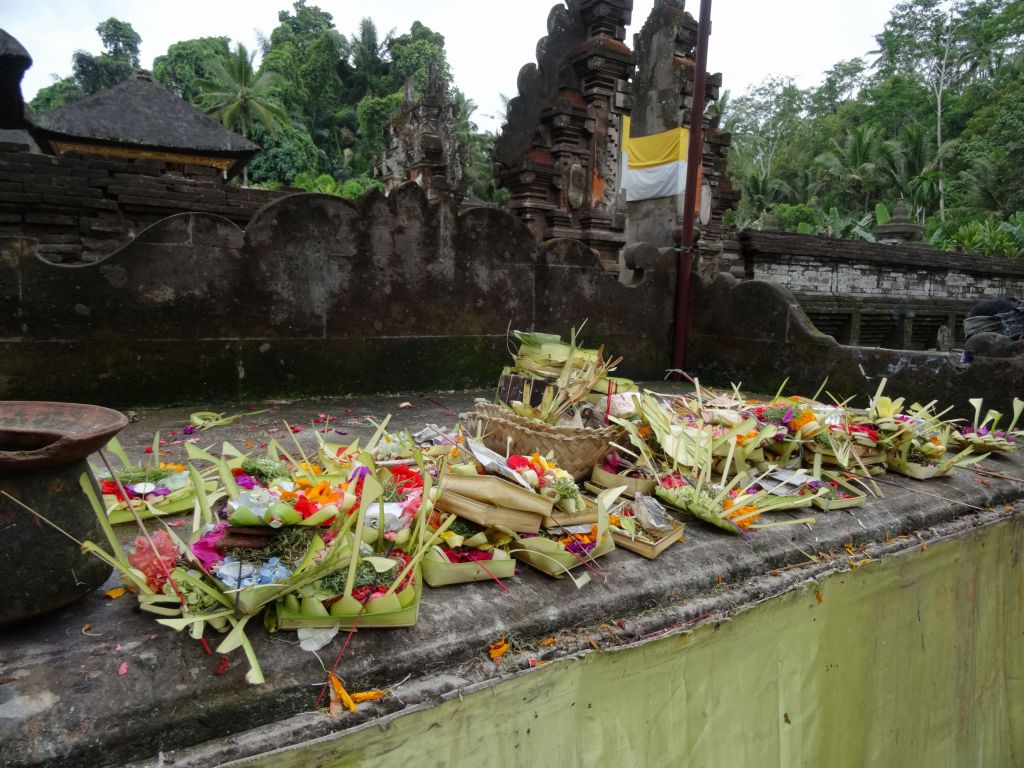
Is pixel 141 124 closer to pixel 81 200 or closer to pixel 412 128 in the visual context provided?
pixel 412 128

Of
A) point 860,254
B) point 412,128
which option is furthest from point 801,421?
point 860,254

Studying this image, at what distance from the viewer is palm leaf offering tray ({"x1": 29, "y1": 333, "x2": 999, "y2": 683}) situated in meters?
1.48

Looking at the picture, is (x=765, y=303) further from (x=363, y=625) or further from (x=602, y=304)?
(x=363, y=625)

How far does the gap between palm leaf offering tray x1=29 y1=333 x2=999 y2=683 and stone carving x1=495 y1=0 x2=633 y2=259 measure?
436 cm

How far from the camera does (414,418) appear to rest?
12.5 ft

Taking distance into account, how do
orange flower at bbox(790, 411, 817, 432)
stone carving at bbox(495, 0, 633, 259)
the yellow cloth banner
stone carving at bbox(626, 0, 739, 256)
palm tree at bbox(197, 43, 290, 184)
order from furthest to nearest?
palm tree at bbox(197, 43, 290, 184)
stone carving at bbox(626, 0, 739, 256)
the yellow cloth banner
stone carving at bbox(495, 0, 633, 259)
orange flower at bbox(790, 411, 817, 432)

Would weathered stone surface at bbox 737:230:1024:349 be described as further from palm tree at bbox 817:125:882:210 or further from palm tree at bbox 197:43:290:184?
palm tree at bbox 197:43:290:184

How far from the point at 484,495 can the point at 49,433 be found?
1.08m

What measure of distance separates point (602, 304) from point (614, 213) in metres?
3.00

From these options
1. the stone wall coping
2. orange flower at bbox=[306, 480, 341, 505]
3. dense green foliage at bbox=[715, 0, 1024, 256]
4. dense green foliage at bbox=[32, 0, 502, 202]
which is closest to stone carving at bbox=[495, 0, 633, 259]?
the stone wall coping

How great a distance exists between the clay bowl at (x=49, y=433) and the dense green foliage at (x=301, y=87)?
28288 millimetres

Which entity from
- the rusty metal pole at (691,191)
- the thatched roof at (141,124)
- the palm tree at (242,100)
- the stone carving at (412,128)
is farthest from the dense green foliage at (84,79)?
the rusty metal pole at (691,191)

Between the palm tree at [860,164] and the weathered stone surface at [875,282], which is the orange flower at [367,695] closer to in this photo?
the weathered stone surface at [875,282]

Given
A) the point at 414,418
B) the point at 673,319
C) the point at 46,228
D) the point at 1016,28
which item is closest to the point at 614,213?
the point at 673,319
